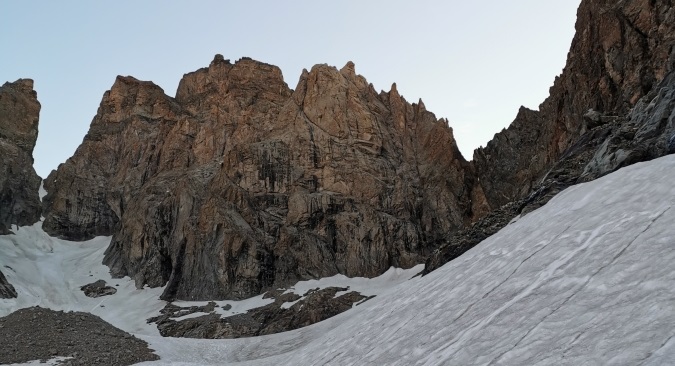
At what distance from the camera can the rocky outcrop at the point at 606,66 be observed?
40719 mm

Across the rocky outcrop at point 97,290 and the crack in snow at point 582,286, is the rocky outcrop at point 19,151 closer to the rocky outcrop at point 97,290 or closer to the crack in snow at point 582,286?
the rocky outcrop at point 97,290

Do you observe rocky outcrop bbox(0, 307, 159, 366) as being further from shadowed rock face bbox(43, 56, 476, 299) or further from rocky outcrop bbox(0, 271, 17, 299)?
rocky outcrop bbox(0, 271, 17, 299)

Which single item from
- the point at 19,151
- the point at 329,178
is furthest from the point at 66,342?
the point at 19,151

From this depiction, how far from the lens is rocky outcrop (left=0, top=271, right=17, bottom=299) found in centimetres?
6026

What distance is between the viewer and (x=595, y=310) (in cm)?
671

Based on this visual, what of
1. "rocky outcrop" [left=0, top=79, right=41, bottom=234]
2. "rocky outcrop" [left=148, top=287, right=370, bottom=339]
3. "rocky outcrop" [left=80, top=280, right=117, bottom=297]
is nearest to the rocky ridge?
"rocky outcrop" [left=80, top=280, right=117, bottom=297]

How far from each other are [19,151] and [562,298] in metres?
118

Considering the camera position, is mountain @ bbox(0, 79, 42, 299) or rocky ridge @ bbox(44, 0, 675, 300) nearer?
rocky ridge @ bbox(44, 0, 675, 300)

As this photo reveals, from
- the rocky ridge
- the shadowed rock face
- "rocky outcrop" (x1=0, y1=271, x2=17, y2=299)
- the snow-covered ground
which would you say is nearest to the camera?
A: the snow-covered ground

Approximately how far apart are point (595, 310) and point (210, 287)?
6418 centimetres

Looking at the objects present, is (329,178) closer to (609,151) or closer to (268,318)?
(268,318)

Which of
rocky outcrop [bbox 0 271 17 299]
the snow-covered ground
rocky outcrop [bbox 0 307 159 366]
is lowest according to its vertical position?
the snow-covered ground

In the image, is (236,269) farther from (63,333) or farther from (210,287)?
(63,333)

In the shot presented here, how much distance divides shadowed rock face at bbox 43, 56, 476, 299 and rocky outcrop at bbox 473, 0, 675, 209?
60.7 ft
